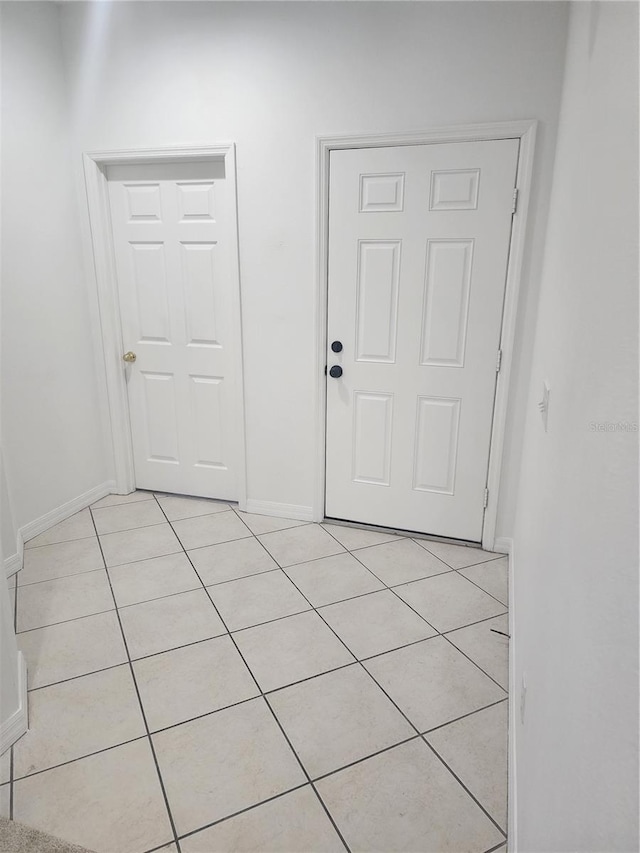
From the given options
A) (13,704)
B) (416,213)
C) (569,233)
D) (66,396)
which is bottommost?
(13,704)

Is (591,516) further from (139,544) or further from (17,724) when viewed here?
(139,544)

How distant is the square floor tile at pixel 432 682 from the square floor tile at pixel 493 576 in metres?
0.47

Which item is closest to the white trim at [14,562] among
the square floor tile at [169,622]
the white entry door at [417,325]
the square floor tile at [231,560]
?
the square floor tile at [169,622]

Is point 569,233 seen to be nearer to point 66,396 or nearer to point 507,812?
point 507,812

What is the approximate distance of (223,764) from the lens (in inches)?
60.3

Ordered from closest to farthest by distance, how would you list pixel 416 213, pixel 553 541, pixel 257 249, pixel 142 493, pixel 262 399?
pixel 553 541 < pixel 416 213 < pixel 257 249 < pixel 262 399 < pixel 142 493

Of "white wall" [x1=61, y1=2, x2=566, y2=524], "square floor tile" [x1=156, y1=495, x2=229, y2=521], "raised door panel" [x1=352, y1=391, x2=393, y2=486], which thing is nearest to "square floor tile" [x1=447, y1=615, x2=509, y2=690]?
"white wall" [x1=61, y1=2, x2=566, y2=524]

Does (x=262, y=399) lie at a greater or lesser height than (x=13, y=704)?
greater

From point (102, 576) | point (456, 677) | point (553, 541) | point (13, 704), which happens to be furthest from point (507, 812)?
point (102, 576)

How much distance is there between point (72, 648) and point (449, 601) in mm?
1570

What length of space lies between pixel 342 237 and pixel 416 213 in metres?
0.38

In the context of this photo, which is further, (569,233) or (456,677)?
(456,677)

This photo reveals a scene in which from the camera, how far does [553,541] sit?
1.18 metres

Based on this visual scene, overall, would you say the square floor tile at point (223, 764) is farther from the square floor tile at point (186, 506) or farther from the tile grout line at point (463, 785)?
the square floor tile at point (186, 506)
